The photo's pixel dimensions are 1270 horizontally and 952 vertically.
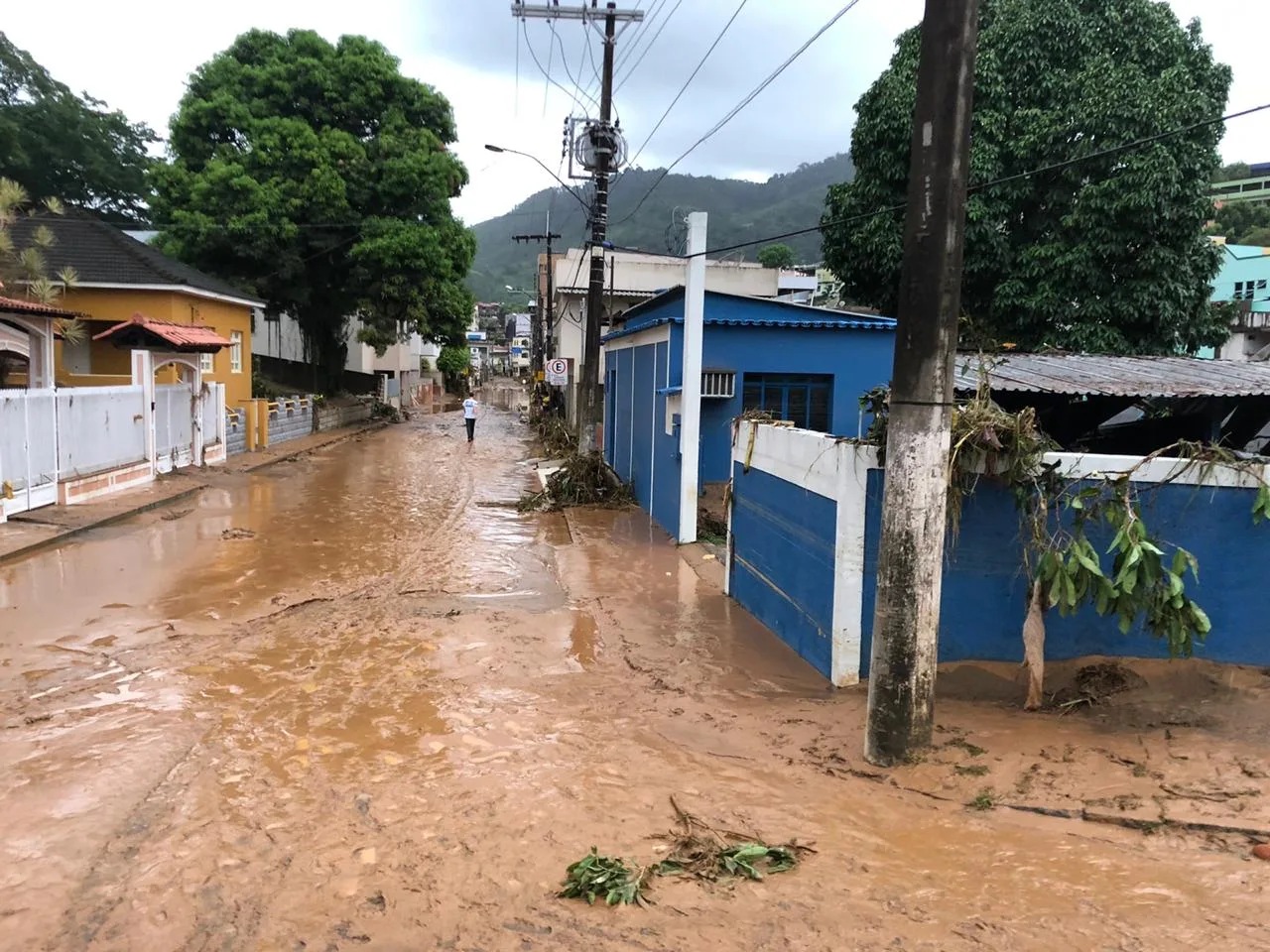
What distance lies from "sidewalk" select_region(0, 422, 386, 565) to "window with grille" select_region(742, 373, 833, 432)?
33.6 feet

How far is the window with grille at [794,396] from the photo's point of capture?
1518 centimetres

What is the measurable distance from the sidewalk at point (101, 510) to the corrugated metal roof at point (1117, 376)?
1150 cm

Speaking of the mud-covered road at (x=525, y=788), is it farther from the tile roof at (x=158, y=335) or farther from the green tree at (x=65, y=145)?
the green tree at (x=65, y=145)

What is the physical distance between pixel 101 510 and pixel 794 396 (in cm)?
1141

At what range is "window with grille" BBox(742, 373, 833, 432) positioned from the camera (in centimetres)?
1518

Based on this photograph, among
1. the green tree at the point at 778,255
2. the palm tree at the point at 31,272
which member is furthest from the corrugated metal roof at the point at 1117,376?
the green tree at the point at 778,255

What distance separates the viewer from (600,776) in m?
5.18

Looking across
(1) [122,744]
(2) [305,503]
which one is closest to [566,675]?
(1) [122,744]

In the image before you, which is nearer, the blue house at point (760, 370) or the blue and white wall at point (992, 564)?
the blue and white wall at point (992, 564)

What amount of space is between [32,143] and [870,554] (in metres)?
39.7

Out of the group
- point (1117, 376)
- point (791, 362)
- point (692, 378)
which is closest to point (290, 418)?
point (791, 362)

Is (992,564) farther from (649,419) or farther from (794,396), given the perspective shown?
(649,419)

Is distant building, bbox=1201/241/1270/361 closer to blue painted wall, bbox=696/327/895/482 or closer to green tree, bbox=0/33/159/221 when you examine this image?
blue painted wall, bbox=696/327/895/482

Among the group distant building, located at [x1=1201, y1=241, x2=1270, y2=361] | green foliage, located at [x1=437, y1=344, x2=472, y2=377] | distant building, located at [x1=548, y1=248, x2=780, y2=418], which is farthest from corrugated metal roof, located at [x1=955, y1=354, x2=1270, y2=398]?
green foliage, located at [x1=437, y1=344, x2=472, y2=377]
